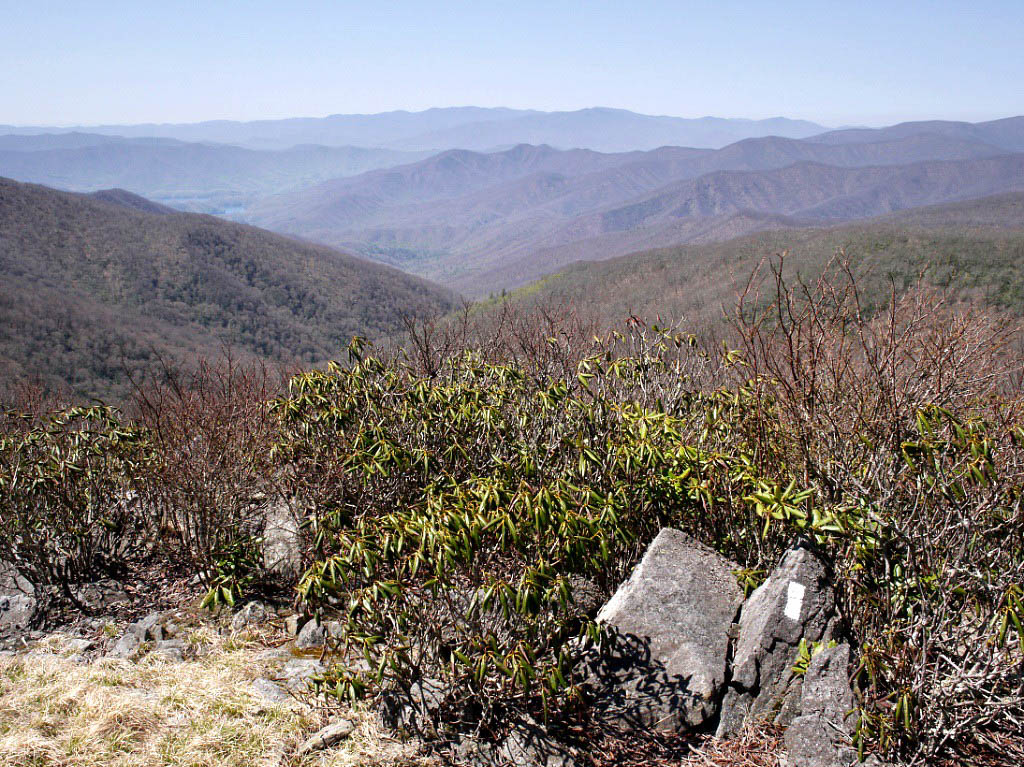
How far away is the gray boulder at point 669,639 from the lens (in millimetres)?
3240

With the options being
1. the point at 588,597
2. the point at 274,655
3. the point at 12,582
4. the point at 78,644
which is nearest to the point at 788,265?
the point at 588,597

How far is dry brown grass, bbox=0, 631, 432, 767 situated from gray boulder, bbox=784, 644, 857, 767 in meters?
1.80

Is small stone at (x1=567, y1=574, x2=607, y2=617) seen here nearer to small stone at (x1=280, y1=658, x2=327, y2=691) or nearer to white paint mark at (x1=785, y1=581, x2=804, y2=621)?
white paint mark at (x1=785, y1=581, x2=804, y2=621)

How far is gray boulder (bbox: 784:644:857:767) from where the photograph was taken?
283cm

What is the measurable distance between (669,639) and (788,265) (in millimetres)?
53625

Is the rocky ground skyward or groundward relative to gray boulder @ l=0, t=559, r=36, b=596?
skyward

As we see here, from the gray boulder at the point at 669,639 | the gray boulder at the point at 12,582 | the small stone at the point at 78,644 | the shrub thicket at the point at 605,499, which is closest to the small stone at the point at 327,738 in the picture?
the shrub thicket at the point at 605,499

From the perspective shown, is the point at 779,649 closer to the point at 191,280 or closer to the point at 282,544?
the point at 282,544

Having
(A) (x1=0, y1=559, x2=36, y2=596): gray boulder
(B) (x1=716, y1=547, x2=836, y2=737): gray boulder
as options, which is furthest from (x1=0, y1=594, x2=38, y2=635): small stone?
(B) (x1=716, y1=547, x2=836, y2=737): gray boulder

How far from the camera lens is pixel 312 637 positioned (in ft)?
13.9

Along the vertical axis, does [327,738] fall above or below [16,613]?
above

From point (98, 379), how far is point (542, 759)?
38657 millimetres

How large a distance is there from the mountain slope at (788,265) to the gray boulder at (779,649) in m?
23.7

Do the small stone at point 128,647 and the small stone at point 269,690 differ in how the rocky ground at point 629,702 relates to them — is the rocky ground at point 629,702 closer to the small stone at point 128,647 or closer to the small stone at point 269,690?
the small stone at point 269,690
